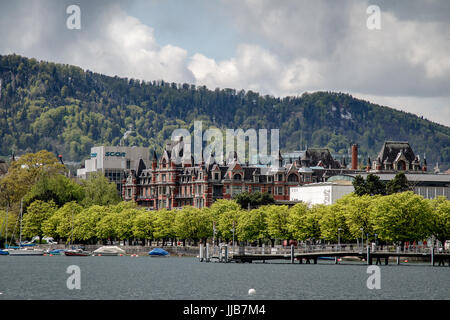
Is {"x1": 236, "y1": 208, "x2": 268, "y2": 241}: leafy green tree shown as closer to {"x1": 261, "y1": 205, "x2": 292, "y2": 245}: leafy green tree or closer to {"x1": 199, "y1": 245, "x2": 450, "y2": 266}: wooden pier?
{"x1": 261, "y1": 205, "x2": 292, "y2": 245}: leafy green tree

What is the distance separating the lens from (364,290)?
4545 inches

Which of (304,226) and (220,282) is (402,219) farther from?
(220,282)

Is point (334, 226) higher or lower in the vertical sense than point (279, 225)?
lower

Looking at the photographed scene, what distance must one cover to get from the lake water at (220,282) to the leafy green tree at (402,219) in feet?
20.2

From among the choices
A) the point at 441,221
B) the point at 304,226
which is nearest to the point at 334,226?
the point at 304,226

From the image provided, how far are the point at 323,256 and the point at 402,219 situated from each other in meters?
15.7

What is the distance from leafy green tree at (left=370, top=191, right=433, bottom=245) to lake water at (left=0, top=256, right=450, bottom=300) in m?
6.15

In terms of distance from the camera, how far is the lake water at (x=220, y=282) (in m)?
109

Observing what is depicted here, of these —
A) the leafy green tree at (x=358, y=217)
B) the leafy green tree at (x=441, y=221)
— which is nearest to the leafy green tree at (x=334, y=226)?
the leafy green tree at (x=358, y=217)

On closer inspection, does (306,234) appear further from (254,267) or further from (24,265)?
(24,265)

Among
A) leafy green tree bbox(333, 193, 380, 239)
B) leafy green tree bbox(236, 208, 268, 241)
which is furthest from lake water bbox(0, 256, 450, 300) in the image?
leafy green tree bbox(236, 208, 268, 241)

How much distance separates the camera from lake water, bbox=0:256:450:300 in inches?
4284

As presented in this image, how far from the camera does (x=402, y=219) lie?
168m
